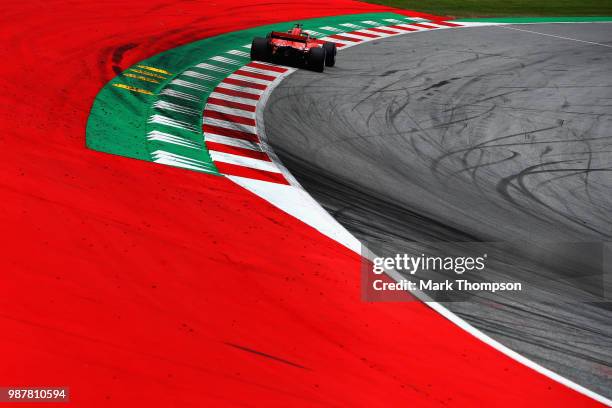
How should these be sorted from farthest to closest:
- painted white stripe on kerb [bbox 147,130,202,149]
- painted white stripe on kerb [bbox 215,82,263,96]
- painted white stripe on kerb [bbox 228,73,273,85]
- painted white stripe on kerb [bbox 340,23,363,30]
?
painted white stripe on kerb [bbox 340,23,363,30] < painted white stripe on kerb [bbox 228,73,273,85] < painted white stripe on kerb [bbox 215,82,263,96] < painted white stripe on kerb [bbox 147,130,202,149]

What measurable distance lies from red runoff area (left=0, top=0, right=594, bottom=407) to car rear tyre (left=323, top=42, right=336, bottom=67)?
1053 centimetres

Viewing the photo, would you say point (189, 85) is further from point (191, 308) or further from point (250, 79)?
point (191, 308)

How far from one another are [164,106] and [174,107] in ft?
0.71

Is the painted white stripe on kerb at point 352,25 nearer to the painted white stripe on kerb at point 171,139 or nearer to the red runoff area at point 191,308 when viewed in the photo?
the painted white stripe on kerb at point 171,139

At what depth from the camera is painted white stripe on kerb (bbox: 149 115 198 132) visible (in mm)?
17031

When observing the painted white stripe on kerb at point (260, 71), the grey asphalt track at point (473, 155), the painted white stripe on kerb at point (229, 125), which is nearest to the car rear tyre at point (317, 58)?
the grey asphalt track at point (473, 155)

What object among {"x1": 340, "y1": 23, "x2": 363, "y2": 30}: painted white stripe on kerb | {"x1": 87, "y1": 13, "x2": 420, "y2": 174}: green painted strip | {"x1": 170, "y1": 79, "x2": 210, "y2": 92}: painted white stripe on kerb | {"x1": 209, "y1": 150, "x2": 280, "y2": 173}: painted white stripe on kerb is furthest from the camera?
{"x1": 340, "y1": 23, "x2": 363, "y2": 30}: painted white stripe on kerb

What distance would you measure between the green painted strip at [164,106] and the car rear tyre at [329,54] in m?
2.25

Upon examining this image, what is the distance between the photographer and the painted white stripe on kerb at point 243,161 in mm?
15211

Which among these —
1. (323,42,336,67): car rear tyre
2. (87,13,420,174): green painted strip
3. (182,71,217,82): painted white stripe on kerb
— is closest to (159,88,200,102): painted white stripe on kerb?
(87,13,420,174): green painted strip

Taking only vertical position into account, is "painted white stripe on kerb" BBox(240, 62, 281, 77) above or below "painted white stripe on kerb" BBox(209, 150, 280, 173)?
below

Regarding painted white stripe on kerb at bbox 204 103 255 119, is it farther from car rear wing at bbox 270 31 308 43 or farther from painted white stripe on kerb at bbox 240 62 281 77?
car rear wing at bbox 270 31 308 43

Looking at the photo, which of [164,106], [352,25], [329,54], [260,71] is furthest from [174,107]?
[352,25]

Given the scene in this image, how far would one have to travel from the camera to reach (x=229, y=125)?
58.3 ft
